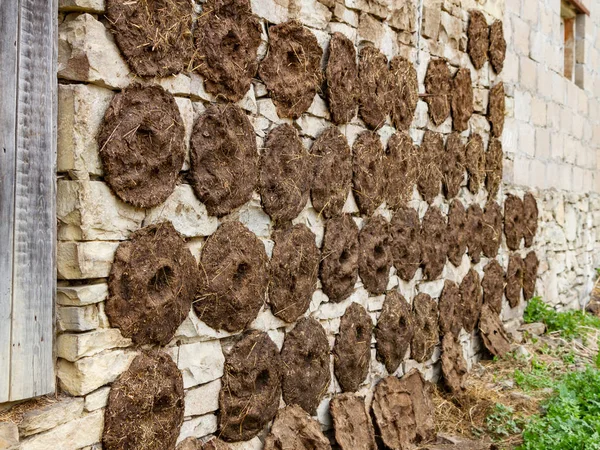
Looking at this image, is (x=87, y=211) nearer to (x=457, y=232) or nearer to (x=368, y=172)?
(x=368, y=172)

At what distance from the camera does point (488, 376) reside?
5.00 metres

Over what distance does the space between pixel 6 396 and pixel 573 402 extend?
11.6ft

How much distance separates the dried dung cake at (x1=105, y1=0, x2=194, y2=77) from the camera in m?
2.36

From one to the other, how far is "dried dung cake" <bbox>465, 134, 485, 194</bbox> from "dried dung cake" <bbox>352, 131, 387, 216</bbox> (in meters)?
1.33

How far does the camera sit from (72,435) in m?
2.24

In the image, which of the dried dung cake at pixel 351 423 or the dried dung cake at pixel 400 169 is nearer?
the dried dung cake at pixel 351 423

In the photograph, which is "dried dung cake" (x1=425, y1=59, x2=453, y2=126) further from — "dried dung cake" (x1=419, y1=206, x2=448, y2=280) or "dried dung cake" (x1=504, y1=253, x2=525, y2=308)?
"dried dung cake" (x1=504, y1=253, x2=525, y2=308)

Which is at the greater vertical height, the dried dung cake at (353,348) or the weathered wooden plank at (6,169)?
the weathered wooden plank at (6,169)

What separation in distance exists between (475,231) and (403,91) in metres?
1.48

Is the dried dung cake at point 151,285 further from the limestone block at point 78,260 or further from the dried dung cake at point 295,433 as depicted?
the dried dung cake at point 295,433

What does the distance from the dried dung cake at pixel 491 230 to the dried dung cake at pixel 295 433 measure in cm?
254

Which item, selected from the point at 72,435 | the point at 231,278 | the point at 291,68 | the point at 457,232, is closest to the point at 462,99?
the point at 457,232

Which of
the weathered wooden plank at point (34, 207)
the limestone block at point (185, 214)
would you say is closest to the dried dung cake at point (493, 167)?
the limestone block at point (185, 214)

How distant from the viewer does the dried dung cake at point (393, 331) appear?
13.2 feet
